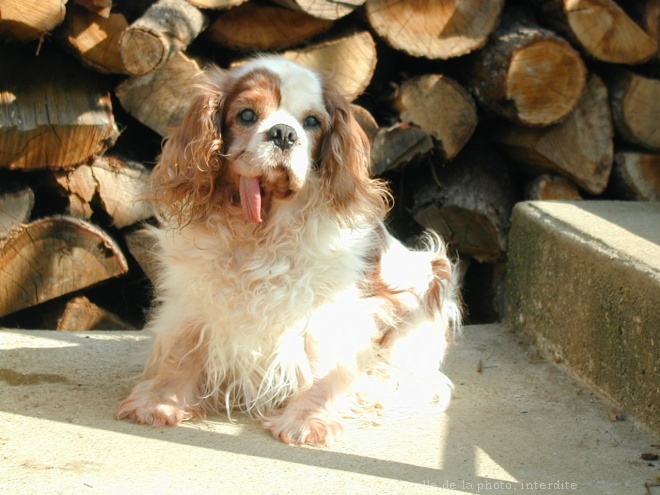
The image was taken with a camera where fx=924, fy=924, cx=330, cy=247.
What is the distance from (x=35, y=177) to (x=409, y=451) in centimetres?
263

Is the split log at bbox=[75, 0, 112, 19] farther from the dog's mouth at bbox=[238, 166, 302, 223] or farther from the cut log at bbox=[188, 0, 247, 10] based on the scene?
the dog's mouth at bbox=[238, 166, 302, 223]

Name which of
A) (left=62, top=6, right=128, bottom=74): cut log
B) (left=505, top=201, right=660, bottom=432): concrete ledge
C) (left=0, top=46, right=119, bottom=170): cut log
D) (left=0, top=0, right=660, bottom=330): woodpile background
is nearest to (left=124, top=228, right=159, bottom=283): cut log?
(left=0, top=0, right=660, bottom=330): woodpile background

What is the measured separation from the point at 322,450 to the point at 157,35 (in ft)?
6.85

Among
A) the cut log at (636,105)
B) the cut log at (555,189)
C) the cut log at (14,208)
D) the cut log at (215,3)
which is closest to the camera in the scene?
the cut log at (215,3)

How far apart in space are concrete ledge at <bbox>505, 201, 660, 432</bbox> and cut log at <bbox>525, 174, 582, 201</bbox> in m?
0.86

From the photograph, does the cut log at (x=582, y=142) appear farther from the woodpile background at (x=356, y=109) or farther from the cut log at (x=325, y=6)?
the cut log at (x=325, y=6)

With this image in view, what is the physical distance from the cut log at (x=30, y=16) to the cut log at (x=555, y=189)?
111 inches

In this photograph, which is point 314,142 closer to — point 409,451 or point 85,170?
point 409,451

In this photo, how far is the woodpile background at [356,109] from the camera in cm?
443

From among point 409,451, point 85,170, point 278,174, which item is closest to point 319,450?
point 409,451

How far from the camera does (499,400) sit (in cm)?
364

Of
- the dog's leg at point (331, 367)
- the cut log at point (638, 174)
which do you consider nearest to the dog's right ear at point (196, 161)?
the dog's leg at point (331, 367)

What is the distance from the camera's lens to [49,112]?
4.43 m

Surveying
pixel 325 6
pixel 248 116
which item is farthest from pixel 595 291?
pixel 325 6
